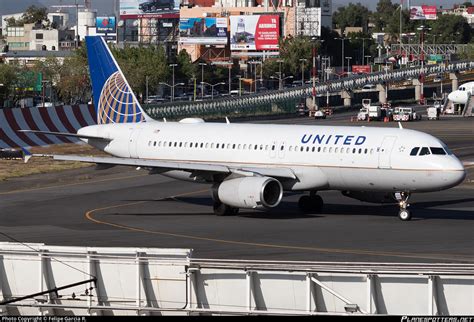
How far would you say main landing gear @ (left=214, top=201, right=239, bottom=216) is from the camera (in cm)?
5456

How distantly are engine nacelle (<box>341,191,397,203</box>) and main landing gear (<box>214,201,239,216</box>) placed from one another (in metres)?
5.54

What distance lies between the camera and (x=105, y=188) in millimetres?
68875

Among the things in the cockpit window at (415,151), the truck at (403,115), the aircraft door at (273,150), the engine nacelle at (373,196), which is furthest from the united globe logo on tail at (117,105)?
the truck at (403,115)

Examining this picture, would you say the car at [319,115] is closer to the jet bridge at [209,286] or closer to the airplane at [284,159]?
the airplane at [284,159]

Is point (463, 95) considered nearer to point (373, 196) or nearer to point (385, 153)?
point (373, 196)

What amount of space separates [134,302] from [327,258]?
1746 cm

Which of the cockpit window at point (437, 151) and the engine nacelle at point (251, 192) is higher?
the cockpit window at point (437, 151)

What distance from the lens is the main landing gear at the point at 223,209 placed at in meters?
54.6

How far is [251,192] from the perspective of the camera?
51750 millimetres

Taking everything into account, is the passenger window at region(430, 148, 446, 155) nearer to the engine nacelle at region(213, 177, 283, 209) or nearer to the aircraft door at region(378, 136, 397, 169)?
the aircraft door at region(378, 136, 397, 169)

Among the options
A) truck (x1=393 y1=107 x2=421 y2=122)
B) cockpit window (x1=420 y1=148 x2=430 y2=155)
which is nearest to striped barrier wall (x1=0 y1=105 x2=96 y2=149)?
cockpit window (x1=420 y1=148 x2=430 y2=155)

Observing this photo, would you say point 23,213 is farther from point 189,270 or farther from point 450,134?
point 450,134

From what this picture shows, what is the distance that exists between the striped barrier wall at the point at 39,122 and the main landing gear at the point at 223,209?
38627 mm

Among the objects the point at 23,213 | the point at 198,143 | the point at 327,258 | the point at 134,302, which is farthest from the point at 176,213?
the point at 134,302
